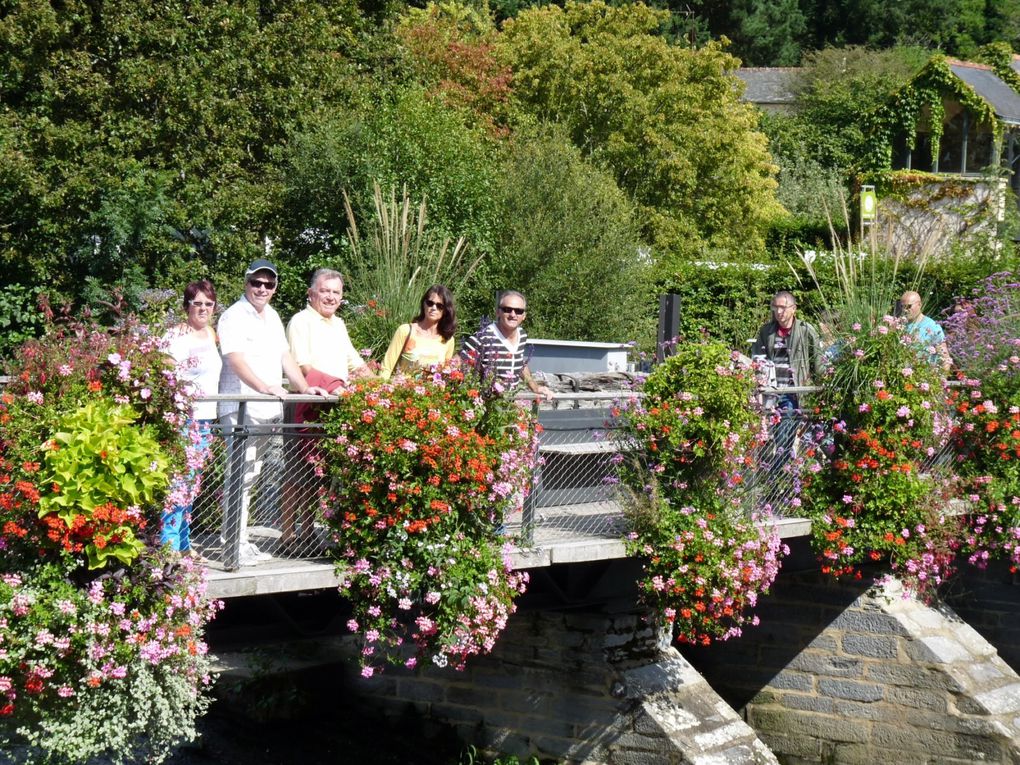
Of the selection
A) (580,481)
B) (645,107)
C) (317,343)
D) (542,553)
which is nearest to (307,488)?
(317,343)

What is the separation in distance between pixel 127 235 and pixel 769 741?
25.9ft

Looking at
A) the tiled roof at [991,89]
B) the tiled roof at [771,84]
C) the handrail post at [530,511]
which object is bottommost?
the handrail post at [530,511]

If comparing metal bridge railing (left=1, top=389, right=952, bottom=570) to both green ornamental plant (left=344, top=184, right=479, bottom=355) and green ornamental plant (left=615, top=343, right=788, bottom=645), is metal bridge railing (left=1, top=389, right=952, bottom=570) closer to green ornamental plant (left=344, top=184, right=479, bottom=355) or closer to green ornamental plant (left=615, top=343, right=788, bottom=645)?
green ornamental plant (left=615, top=343, right=788, bottom=645)

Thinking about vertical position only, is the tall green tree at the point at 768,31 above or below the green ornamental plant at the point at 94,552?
above

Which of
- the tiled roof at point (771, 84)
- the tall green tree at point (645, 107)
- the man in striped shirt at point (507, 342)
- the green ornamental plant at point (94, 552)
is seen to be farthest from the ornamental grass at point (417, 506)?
the tiled roof at point (771, 84)

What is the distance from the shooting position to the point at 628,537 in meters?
8.74

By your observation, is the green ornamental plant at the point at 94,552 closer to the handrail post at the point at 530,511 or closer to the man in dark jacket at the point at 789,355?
the handrail post at the point at 530,511

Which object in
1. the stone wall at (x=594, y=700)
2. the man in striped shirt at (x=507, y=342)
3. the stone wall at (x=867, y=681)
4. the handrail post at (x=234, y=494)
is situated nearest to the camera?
the handrail post at (x=234, y=494)

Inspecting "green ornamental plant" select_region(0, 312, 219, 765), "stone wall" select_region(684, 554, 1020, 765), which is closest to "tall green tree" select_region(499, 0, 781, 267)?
"stone wall" select_region(684, 554, 1020, 765)

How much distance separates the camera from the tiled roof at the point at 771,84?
1799 inches

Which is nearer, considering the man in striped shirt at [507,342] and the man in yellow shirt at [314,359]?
the man in yellow shirt at [314,359]

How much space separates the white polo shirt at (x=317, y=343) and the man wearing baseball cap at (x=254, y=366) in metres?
0.06

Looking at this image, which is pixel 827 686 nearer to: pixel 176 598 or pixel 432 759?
pixel 432 759

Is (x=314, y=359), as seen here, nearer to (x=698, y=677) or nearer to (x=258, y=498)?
(x=258, y=498)
